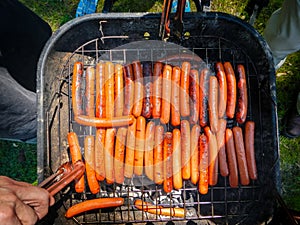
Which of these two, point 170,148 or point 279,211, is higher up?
point 170,148

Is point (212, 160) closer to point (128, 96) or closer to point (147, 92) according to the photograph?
point (147, 92)

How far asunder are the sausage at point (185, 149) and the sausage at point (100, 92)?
94 centimetres

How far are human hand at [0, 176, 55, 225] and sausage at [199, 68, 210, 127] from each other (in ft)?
6.17

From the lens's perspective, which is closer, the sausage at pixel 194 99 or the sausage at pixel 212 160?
the sausage at pixel 212 160

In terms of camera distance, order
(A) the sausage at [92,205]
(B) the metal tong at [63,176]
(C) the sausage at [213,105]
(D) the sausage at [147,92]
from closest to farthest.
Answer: (B) the metal tong at [63,176] → (A) the sausage at [92,205] → (C) the sausage at [213,105] → (D) the sausage at [147,92]

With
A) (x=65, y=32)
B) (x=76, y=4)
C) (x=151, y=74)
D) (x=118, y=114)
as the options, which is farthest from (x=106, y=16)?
(x=76, y=4)

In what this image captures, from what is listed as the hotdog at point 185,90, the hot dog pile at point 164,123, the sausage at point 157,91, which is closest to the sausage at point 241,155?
the hot dog pile at point 164,123

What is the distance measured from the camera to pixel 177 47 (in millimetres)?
3973

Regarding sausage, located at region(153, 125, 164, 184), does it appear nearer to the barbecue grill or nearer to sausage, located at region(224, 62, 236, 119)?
the barbecue grill

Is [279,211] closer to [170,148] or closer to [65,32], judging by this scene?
[170,148]

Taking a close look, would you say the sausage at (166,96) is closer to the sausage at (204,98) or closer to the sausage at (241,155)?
the sausage at (204,98)

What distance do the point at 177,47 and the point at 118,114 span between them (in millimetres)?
1155

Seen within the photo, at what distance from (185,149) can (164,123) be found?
401 mm

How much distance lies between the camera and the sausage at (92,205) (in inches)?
137
